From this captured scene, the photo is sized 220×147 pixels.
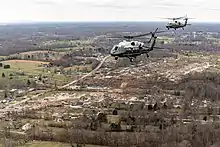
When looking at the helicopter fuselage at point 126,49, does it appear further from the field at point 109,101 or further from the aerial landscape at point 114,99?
the field at point 109,101

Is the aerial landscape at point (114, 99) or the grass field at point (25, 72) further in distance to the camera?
the grass field at point (25, 72)

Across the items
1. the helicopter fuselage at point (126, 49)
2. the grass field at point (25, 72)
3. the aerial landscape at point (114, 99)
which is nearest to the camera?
the helicopter fuselage at point (126, 49)

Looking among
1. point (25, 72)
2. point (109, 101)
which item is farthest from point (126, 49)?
point (25, 72)

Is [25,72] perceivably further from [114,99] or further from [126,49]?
[126,49]

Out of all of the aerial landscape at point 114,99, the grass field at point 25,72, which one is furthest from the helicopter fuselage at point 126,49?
the grass field at point 25,72

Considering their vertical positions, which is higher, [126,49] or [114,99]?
[126,49]

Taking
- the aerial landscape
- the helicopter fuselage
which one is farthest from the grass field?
the helicopter fuselage

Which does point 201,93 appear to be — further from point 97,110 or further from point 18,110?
point 18,110

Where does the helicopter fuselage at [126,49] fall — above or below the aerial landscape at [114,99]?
above

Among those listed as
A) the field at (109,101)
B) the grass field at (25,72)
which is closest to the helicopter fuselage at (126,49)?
the field at (109,101)

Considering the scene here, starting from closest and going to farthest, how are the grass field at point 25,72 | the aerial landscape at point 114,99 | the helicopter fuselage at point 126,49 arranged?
1. the helicopter fuselage at point 126,49
2. the aerial landscape at point 114,99
3. the grass field at point 25,72

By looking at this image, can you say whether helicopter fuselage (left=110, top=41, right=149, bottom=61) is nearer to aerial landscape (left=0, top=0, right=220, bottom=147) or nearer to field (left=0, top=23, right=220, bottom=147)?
aerial landscape (left=0, top=0, right=220, bottom=147)
